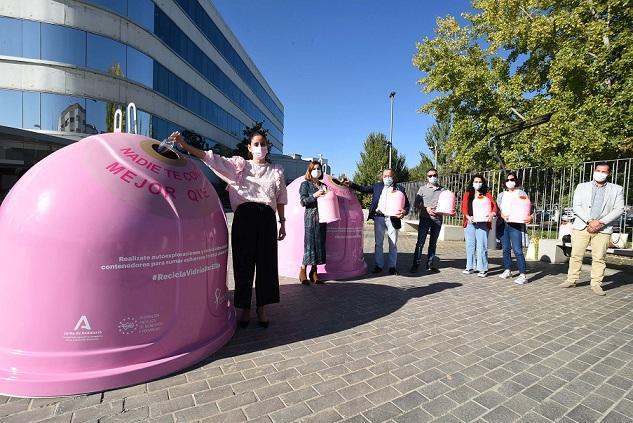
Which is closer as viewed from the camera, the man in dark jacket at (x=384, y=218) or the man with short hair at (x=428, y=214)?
the man in dark jacket at (x=384, y=218)

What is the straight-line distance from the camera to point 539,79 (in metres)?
16.6

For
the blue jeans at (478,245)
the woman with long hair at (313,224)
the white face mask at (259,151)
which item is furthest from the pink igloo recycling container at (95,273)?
the blue jeans at (478,245)

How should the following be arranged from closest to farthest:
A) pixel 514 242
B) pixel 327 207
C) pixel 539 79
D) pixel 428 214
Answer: pixel 327 207 < pixel 514 242 < pixel 428 214 < pixel 539 79

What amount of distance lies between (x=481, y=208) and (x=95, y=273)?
6.38 meters

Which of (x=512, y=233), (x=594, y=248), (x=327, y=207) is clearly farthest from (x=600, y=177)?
(x=327, y=207)

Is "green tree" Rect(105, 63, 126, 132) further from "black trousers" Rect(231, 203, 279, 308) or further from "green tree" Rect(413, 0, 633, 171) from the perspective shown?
"black trousers" Rect(231, 203, 279, 308)

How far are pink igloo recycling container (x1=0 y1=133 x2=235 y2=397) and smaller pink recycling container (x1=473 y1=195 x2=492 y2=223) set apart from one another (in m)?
5.58

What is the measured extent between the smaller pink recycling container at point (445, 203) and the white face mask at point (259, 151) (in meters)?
4.29

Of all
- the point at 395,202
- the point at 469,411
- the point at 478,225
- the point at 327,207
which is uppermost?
the point at 395,202

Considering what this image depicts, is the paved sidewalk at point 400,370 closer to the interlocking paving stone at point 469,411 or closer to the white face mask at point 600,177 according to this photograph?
the interlocking paving stone at point 469,411

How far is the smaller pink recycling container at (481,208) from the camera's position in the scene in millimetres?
6777

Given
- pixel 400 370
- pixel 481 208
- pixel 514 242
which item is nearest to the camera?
pixel 400 370

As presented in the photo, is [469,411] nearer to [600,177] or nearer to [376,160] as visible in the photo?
[600,177]

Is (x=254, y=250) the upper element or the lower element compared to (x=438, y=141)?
lower
